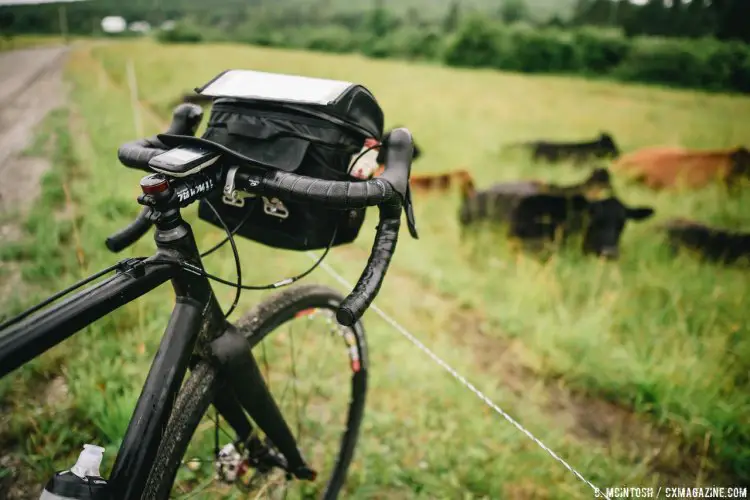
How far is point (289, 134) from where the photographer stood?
1.34 meters

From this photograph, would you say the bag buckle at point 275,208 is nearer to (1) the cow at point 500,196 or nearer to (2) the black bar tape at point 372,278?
(2) the black bar tape at point 372,278

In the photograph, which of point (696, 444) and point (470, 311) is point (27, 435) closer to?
point (470, 311)

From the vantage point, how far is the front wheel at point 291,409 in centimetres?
137

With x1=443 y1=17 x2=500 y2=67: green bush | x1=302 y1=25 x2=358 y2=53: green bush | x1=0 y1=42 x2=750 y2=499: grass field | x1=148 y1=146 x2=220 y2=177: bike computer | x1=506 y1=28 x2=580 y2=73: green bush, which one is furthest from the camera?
x1=302 y1=25 x2=358 y2=53: green bush

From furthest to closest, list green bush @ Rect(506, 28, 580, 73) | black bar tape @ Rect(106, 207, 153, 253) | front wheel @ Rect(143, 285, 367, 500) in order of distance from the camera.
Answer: green bush @ Rect(506, 28, 580, 73) < black bar tape @ Rect(106, 207, 153, 253) < front wheel @ Rect(143, 285, 367, 500)

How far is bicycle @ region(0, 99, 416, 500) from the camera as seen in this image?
1.02m

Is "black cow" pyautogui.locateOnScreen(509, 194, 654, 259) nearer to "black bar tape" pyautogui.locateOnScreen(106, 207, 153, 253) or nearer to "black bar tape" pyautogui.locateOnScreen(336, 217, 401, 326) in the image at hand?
"black bar tape" pyautogui.locateOnScreen(336, 217, 401, 326)

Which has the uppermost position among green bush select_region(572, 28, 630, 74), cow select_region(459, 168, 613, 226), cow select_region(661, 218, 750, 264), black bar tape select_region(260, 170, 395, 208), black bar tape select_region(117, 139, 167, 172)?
green bush select_region(572, 28, 630, 74)

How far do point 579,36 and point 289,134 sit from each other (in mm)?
28392

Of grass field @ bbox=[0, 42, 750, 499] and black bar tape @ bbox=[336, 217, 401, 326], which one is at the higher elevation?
black bar tape @ bbox=[336, 217, 401, 326]

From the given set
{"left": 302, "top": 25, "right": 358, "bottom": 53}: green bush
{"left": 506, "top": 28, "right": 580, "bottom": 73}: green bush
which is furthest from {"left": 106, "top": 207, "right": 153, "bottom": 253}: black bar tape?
{"left": 302, "top": 25, "right": 358, "bottom": 53}: green bush

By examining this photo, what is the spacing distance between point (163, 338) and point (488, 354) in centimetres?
282

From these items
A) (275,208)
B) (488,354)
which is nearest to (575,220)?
(488,354)

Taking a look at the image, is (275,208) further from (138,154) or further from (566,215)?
(566,215)
